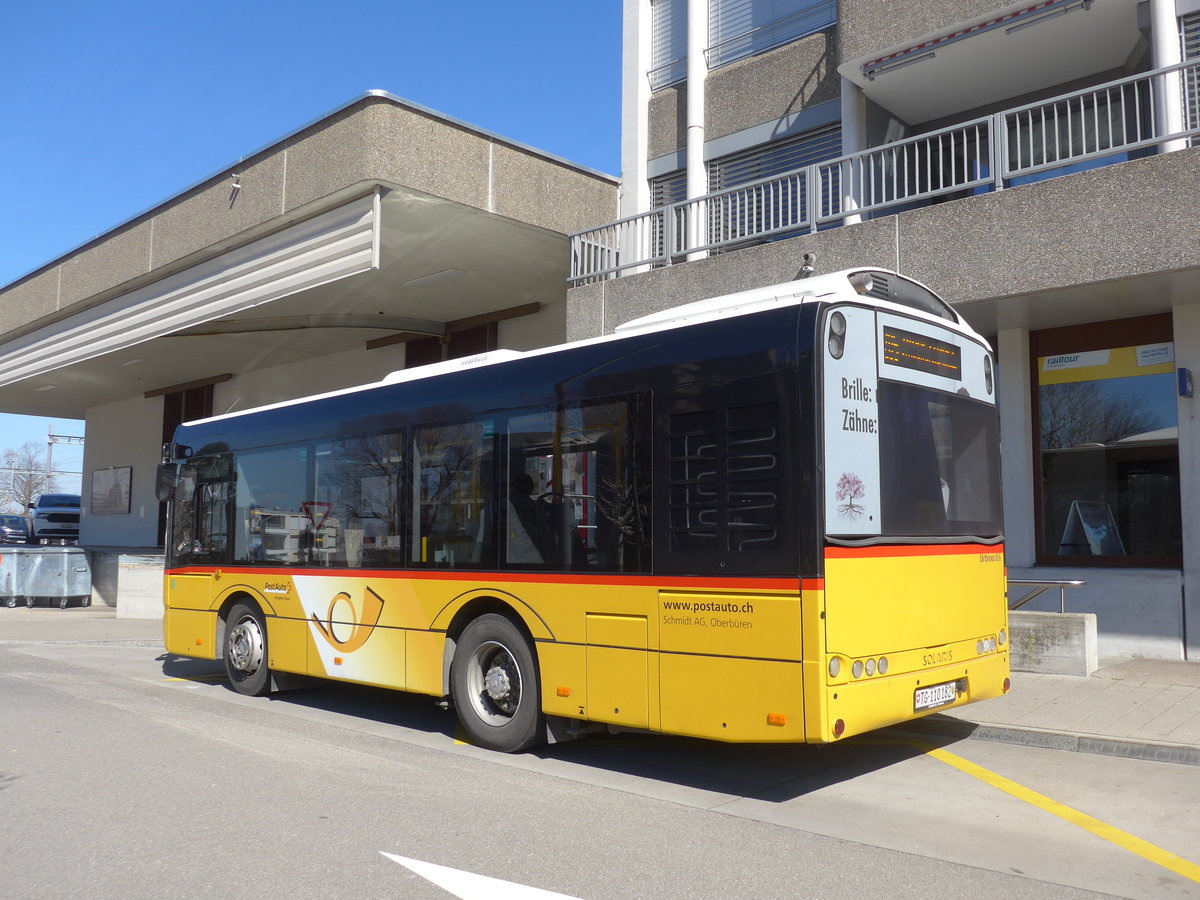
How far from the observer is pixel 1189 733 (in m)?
7.54

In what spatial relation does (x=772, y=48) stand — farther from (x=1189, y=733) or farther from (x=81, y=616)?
(x=81, y=616)

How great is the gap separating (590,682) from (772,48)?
39.3 feet

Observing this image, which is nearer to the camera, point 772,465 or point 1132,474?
point 772,465

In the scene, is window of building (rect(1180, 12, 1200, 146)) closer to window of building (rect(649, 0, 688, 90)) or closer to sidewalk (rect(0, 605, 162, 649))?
window of building (rect(649, 0, 688, 90))

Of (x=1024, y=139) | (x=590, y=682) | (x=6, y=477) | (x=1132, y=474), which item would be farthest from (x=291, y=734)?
(x=6, y=477)

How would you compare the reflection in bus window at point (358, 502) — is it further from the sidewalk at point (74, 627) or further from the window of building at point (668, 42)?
the window of building at point (668, 42)

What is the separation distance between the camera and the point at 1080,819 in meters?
5.86

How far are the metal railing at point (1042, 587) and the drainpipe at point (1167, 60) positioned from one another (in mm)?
4761

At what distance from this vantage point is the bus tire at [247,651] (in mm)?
10578

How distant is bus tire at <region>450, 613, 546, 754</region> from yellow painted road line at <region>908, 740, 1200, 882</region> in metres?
2.95

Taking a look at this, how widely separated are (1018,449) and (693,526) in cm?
751

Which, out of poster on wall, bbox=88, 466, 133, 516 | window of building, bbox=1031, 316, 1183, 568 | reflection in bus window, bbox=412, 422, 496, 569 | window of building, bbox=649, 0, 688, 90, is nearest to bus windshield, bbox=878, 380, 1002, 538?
reflection in bus window, bbox=412, 422, 496, 569

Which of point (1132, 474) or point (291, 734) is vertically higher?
point (1132, 474)

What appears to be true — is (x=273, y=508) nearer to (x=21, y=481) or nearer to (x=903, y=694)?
(x=903, y=694)
